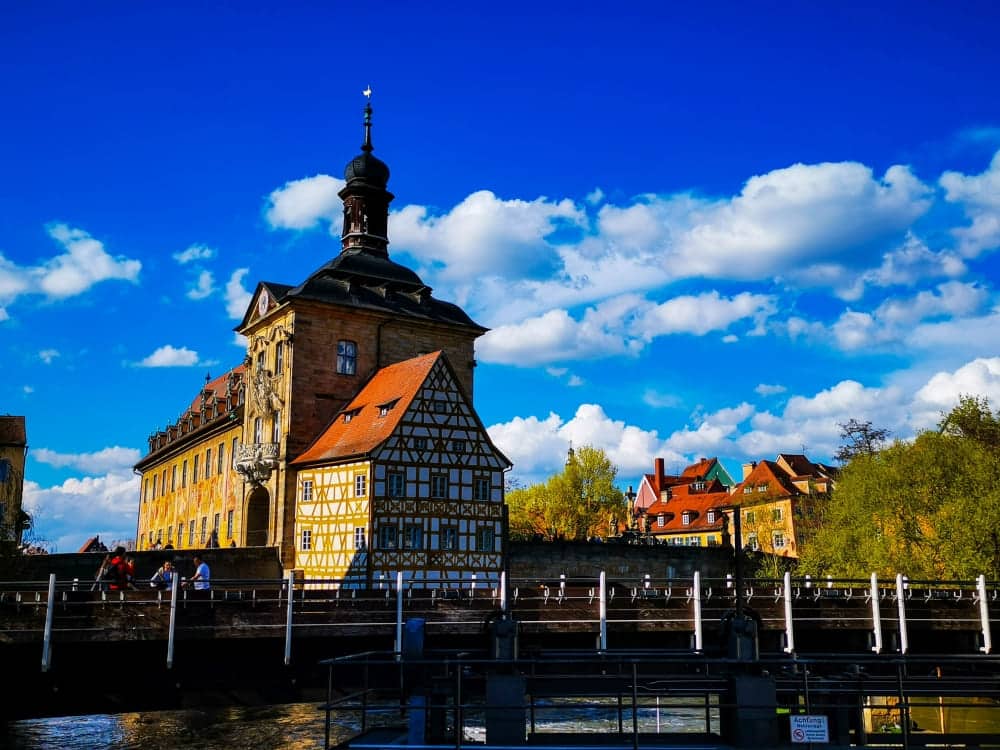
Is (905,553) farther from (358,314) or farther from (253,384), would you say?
(253,384)

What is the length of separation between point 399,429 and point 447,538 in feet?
14.2

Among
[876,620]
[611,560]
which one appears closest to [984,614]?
[876,620]

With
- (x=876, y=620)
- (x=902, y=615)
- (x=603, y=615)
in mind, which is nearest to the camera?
(x=603, y=615)

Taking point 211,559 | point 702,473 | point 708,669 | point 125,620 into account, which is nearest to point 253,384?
point 211,559

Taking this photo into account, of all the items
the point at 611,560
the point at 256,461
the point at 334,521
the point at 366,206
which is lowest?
the point at 611,560

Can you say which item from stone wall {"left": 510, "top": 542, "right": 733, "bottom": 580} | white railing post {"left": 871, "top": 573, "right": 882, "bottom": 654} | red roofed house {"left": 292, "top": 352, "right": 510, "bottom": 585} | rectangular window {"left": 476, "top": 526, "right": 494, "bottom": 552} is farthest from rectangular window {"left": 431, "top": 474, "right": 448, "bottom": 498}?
white railing post {"left": 871, "top": 573, "right": 882, "bottom": 654}

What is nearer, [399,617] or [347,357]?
[399,617]

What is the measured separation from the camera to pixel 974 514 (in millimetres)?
32156

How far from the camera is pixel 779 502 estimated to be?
2726 inches

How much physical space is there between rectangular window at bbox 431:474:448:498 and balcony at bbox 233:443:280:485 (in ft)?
28.7

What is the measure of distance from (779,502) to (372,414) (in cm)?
4107

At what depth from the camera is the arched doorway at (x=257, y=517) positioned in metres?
43.0

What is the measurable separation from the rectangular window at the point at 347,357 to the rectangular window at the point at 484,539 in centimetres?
1074

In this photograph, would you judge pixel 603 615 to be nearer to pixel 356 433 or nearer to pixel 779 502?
pixel 356 433
